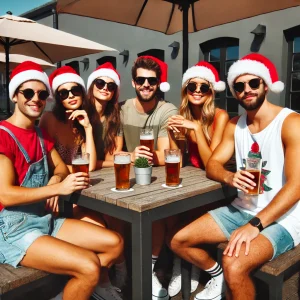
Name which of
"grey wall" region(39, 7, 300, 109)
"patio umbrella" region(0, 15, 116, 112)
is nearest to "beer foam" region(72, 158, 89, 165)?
"patio umbrella" region(0, 15, 116, 112)

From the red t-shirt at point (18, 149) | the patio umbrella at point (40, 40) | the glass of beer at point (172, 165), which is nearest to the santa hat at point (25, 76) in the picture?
the red t-shirt at point (18, 149)

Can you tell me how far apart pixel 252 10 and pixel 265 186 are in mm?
3158

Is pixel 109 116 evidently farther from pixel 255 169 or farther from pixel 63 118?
pixel 255 169

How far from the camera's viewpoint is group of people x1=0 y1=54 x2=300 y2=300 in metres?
1.93

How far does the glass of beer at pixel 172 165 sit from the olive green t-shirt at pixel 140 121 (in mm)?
979

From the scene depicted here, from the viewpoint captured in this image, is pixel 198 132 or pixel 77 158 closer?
pixel 77 158

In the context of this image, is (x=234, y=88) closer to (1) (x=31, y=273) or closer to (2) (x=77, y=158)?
(2) (x=77, y=158)

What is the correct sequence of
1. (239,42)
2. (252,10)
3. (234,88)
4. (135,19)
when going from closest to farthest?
(234,88)
(252,10)
(135,19)
(239,42)

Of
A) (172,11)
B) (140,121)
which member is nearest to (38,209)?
(140,121)

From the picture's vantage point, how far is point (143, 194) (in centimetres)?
202

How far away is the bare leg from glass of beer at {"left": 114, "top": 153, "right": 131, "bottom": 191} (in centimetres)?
73

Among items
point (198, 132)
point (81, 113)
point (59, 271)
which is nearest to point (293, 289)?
point (198, 132)

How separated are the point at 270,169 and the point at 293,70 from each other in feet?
21.1

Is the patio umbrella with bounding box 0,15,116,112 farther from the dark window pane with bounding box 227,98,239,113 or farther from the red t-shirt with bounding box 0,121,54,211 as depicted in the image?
the dark window pane with bounding box 227,98,239,113
